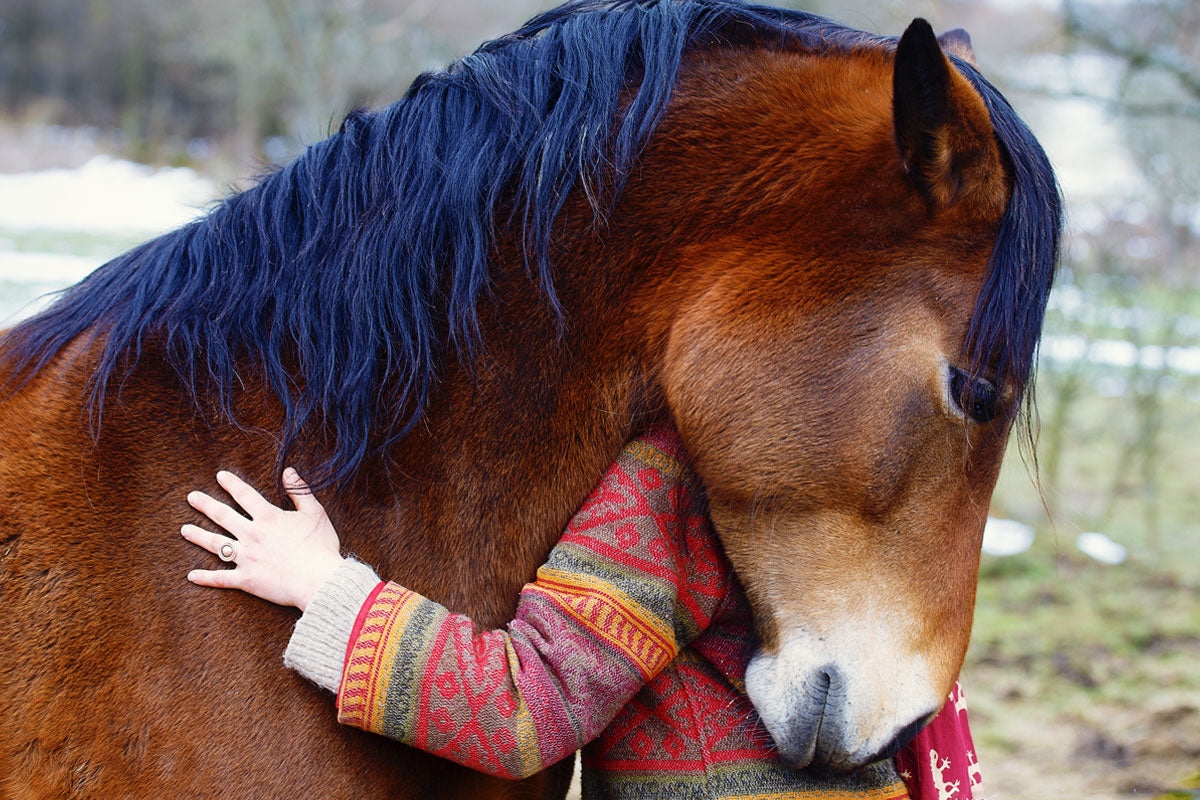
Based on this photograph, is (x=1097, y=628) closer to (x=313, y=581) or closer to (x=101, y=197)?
(x=313, y=581)

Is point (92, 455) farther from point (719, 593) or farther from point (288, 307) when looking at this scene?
point (719, 593)

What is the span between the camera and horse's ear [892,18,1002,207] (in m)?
1.40

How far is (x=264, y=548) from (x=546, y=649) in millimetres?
478

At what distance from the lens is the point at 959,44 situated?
6.33 feet

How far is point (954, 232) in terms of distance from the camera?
1542 millimetres

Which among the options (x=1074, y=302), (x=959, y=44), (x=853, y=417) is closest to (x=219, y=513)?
(x=853, y=417)

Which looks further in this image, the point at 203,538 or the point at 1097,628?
the point at 1097,628

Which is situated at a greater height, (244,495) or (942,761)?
(244,495)

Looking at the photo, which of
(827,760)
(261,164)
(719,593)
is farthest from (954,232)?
(261,164)

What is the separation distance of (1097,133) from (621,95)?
1074cm

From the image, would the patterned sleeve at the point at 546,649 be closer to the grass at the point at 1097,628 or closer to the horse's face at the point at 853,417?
the horse's face at the point at 853,417

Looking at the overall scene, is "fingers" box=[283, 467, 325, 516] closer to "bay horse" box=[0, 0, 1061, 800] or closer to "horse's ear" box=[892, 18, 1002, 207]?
"bay horse" box=[0, 0, 1061, 800]

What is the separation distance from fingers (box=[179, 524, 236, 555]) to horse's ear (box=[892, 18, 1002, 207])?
4.17 ft

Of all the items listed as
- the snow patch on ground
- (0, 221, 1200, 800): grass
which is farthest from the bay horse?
the snow patch on ground
